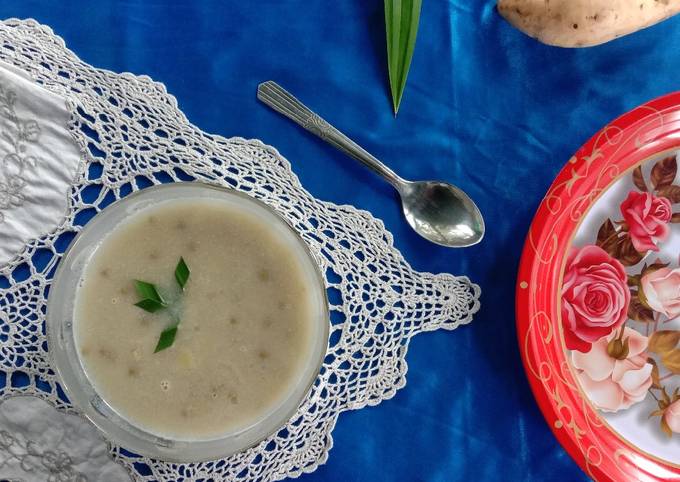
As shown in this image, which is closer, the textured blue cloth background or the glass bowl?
the glass bowl

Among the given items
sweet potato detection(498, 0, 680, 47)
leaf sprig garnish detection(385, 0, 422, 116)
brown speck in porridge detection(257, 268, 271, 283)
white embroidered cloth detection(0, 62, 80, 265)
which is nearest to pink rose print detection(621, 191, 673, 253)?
sweet potato detection(498, 0, 680, 47)

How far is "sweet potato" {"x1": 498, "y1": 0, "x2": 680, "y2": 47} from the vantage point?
3.07ft

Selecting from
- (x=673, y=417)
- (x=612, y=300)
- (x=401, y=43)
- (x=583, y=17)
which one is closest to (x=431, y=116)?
(x=401, y=43)

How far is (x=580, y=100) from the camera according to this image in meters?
1.01

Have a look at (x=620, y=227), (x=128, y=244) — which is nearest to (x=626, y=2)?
(x=620, y=227)

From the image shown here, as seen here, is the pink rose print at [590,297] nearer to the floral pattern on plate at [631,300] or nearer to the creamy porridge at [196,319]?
the floral pattern on plate at [631,300]

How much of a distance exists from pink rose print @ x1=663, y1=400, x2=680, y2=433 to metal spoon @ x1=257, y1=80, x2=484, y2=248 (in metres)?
0.33

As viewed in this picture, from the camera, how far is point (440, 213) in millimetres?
957

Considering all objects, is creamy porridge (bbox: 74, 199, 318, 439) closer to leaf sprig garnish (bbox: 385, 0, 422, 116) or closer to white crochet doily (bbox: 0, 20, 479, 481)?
white crochet doily (bbox: 0, 20, 479, 481)

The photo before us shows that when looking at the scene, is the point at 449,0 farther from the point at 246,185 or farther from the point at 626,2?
the point at 246,185

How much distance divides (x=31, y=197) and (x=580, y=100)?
72 centimetres

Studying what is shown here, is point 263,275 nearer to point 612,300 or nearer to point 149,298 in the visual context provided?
point 149,298

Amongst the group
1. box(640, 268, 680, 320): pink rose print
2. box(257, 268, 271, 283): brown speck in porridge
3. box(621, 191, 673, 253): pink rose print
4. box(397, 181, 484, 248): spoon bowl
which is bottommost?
box(257, 268, 271, 283): brown speck in porridge

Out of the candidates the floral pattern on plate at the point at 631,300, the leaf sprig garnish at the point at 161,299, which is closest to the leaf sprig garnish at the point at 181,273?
the leaf sprig garnish at the point at 161,299
